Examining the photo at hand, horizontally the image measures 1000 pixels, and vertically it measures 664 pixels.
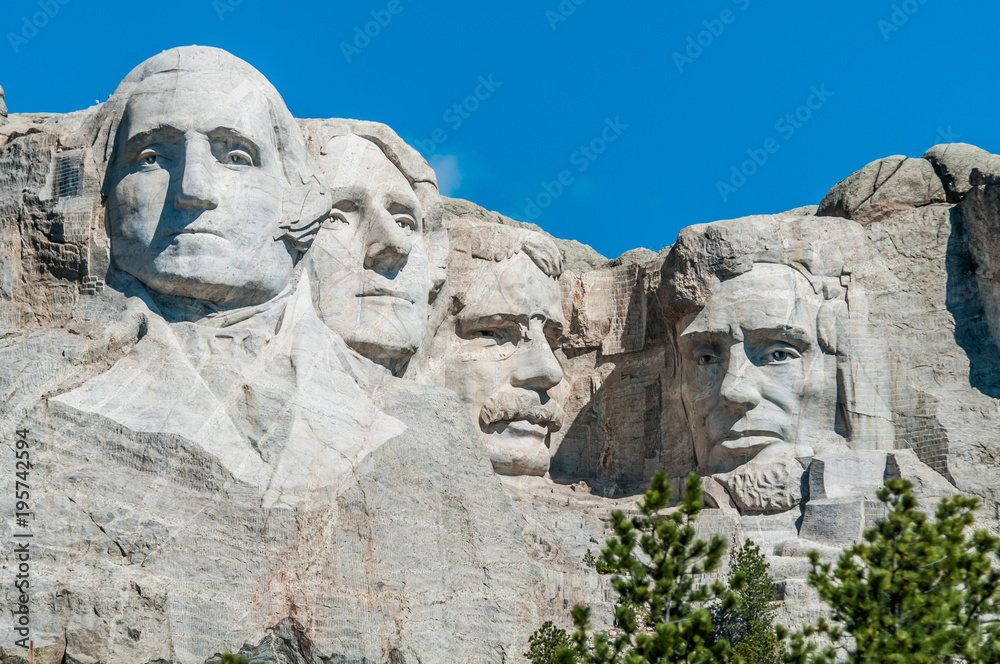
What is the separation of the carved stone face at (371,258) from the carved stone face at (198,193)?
971mm

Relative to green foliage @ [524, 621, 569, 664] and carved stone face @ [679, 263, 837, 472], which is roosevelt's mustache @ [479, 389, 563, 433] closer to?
carved stone face @ [679, 263, 837, 472]

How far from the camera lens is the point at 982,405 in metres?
16.7

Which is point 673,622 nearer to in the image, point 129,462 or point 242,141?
point 129,462

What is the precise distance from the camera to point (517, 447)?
1717 centimetres

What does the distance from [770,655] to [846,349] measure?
4368 mm

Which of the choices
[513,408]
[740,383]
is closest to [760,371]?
[740,383]

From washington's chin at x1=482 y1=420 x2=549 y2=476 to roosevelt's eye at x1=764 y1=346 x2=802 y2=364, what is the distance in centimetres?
237

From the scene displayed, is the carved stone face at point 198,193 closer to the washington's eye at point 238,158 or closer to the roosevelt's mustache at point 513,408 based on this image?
the washington's eye at point 238,158

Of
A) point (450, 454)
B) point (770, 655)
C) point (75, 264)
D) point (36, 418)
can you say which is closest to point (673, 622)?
point (770, 655)

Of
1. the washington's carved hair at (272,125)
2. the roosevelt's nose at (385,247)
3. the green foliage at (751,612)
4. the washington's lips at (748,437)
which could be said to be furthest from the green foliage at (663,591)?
the roosevelt's nose at (385,247)

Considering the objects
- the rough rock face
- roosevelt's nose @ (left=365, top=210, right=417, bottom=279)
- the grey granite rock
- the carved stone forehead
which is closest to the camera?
the rough rock face

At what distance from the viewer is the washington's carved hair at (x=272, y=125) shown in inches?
591

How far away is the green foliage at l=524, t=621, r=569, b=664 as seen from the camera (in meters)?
13.2

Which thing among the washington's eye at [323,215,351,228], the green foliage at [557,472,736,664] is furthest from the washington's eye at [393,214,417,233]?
the green foliage at [557,472,736,664]
